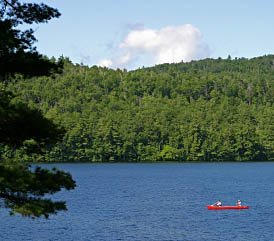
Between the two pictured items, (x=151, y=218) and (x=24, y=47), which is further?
(x=151, y=218)

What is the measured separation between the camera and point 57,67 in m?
15.4

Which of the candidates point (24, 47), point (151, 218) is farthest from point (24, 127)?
point (151, 218)

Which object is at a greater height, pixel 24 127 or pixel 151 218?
Answer: pixel 24 127

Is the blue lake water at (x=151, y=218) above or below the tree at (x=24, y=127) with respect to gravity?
below

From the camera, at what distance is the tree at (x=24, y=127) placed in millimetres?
13453

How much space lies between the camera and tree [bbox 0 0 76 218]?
13.5 metres

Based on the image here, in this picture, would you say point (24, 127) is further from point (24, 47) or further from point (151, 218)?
point (151, 218)

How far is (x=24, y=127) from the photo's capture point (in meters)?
14.1

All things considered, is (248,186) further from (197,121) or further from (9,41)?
(197,121)

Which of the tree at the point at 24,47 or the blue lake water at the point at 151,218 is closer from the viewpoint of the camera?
the tree at the point at 24,47

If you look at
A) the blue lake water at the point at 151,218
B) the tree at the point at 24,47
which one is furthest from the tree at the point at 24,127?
the blue lake water at the point at 151,218

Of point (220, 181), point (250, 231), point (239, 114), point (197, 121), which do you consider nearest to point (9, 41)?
point (250, 231)

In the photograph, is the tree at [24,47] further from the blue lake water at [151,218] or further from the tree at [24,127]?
the blue lake water at [151,218]

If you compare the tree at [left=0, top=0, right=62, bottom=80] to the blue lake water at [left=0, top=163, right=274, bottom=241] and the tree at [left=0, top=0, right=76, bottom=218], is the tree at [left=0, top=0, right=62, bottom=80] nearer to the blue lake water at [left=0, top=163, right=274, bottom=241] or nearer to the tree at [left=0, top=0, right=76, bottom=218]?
the tree at [left=0, top=0, right=76, bottom=218]
